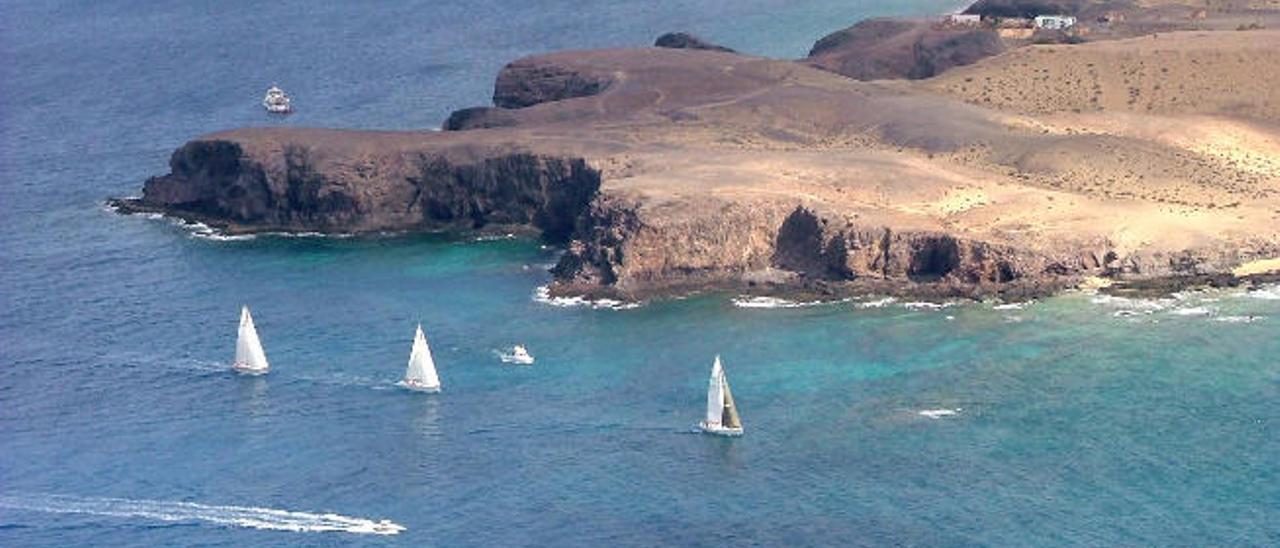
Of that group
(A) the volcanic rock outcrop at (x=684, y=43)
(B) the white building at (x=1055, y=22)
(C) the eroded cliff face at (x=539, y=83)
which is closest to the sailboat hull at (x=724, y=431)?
(C) the eroded cliff face at (x=539, y=83)

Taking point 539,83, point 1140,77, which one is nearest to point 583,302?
point 539,83

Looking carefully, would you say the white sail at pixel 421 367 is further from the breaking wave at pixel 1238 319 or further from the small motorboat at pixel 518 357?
the breaking wave at pixel 1238 319

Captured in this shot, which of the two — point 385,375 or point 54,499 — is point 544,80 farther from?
point 54,499

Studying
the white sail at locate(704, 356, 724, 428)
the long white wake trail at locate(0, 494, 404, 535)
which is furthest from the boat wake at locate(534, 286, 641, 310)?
the long white wake trail at locate(0, 494, 404, 535)

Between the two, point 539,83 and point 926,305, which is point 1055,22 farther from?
point 926,305

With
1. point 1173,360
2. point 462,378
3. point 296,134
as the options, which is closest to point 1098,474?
point 1173,360

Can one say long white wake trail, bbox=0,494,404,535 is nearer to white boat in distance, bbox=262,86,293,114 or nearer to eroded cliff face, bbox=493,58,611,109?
eroded cliff face, bbox=493,58,611,109
